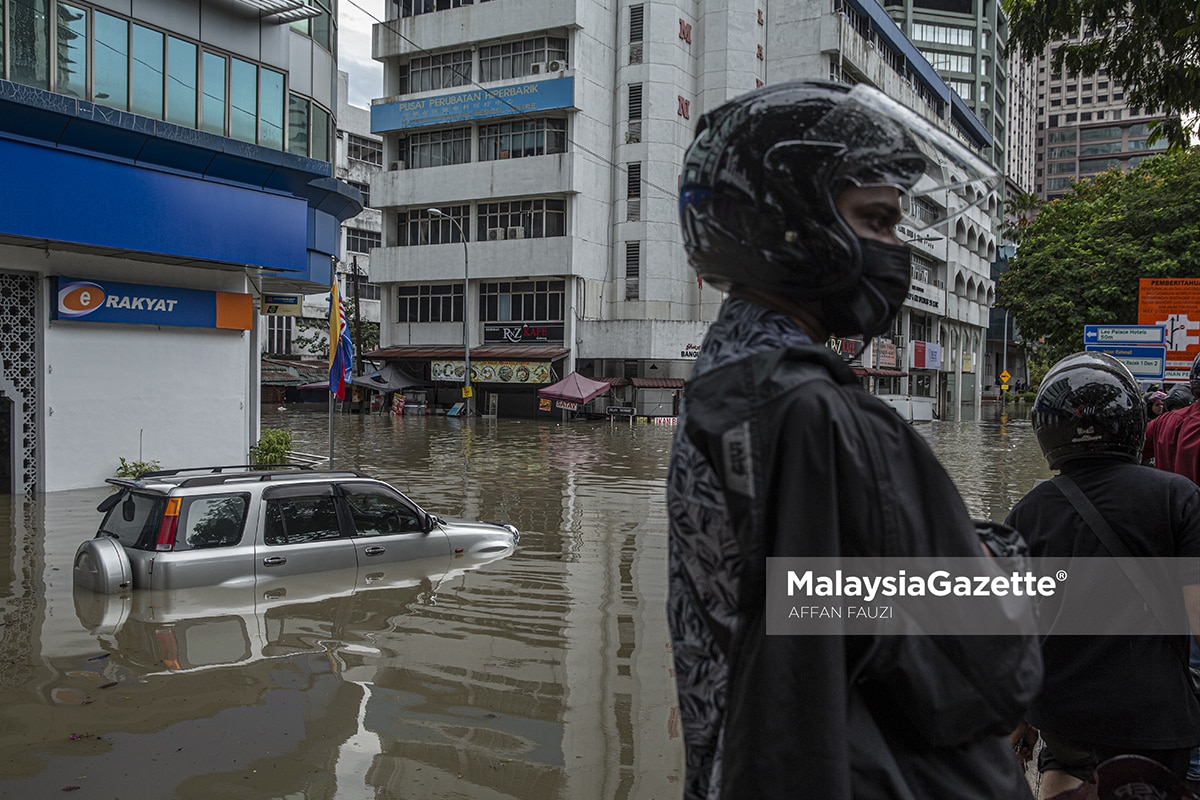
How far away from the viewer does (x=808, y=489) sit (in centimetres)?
140

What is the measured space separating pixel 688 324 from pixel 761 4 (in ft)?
57.8

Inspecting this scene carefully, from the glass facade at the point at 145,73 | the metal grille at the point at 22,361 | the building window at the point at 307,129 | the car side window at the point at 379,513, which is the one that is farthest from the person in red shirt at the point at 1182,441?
the building window at the point at 307,129

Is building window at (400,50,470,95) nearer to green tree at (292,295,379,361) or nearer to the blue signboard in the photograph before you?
the blue signboard

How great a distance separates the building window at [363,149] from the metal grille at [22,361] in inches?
2163

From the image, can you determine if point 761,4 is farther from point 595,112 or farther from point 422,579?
point 422,579

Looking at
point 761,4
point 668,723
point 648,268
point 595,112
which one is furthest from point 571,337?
point 668,723

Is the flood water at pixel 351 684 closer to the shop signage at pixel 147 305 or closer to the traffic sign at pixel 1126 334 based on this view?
the shop signage at pixel 147 305

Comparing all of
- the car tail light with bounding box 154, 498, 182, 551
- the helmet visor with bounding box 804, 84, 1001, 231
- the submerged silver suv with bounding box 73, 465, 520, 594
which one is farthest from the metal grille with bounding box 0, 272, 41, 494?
the helmet visor with bounding box 804, 84, 1001, 231

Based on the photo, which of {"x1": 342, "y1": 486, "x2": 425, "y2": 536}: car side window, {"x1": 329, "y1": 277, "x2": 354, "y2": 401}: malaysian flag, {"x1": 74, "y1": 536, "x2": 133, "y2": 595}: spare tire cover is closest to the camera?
{"x1": 74, "y1": 536, "x2": 133, "y2": 595}: spare tire cover

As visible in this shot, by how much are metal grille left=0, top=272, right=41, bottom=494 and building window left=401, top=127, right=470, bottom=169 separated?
35129 millimetres

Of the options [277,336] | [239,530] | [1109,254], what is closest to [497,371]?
[277,336]

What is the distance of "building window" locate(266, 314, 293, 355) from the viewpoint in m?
62.8

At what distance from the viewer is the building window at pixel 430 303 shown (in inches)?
1961

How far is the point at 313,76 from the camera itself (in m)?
19.5
